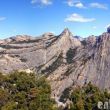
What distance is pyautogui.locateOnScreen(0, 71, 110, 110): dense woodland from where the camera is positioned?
74188 millimetres

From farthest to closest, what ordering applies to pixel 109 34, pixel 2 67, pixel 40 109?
pixel 2 67 < pixel 109 34 < pixel 40 109

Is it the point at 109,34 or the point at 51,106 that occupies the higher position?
the point at 109,34

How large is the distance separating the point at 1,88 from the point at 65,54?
389ft

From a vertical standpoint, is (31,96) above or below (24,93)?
below

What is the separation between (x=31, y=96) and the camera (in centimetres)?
7800

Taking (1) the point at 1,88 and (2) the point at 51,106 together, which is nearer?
(2) the point at 51,106

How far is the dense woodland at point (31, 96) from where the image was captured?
243ft

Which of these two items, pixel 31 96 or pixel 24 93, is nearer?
pixel 31 96

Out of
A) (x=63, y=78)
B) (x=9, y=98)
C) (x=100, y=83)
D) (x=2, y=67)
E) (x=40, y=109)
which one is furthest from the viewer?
(x=2, y=67)

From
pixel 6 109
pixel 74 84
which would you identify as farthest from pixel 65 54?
pixel 6 109

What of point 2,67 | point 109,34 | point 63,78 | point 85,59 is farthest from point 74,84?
point 2,67

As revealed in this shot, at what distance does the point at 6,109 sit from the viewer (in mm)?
67938

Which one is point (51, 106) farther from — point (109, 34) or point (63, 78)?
point (109, 34)

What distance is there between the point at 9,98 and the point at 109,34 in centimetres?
8364
